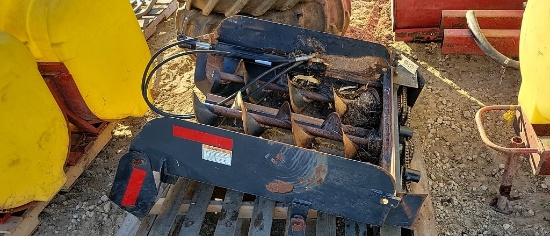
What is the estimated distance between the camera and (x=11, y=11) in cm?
301

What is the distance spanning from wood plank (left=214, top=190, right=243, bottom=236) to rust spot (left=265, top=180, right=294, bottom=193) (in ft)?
0.93

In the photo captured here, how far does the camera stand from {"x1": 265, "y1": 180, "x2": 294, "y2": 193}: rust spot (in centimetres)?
255

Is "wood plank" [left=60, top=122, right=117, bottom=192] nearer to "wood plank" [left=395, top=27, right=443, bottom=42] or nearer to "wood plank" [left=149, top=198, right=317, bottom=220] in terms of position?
"wood plank" [left=149, top=198, right=317, bottom=220]

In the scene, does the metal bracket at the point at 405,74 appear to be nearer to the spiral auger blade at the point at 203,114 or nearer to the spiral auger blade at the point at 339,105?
the spiral auger blade at the point at 339,105

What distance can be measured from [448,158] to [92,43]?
233cm

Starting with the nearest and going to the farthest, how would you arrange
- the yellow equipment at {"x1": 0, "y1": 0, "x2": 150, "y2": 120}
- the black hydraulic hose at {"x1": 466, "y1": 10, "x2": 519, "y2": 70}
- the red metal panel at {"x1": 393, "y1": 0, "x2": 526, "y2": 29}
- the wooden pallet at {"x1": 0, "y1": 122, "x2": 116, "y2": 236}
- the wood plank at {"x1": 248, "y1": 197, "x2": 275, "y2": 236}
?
the wood plank at {"x1": 248, "y1": 197, "x2": 275, "y2": 236} → the yellow equipment at {"x1": 0, "y1": 0, "x2": 150, "y2": 120} → the wooden pallet at {"x1": 0, "y1": 122, "x2": 116, "y2": 236} → the black hydraulic hose at {"x1": 466, "y1": 10, "x2": 519, "y2": 70} → the red metal panel at {"x1": 393, "y1": 0, "x2": 526, "y2": 29}

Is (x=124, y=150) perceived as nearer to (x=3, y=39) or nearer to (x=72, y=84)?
(x=72, y=84)

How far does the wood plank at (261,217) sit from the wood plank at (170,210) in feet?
1.35

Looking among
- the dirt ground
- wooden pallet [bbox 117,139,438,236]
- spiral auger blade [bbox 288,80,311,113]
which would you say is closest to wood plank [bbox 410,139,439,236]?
wooden pallet [bbox 117,139,438,236]

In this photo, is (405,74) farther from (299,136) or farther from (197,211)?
(197,211)

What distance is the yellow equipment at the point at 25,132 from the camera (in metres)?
2.83

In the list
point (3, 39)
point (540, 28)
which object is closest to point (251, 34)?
point (3, 39)

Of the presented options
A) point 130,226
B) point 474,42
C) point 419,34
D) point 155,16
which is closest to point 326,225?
point 130,226

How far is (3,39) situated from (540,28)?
2.76 m
